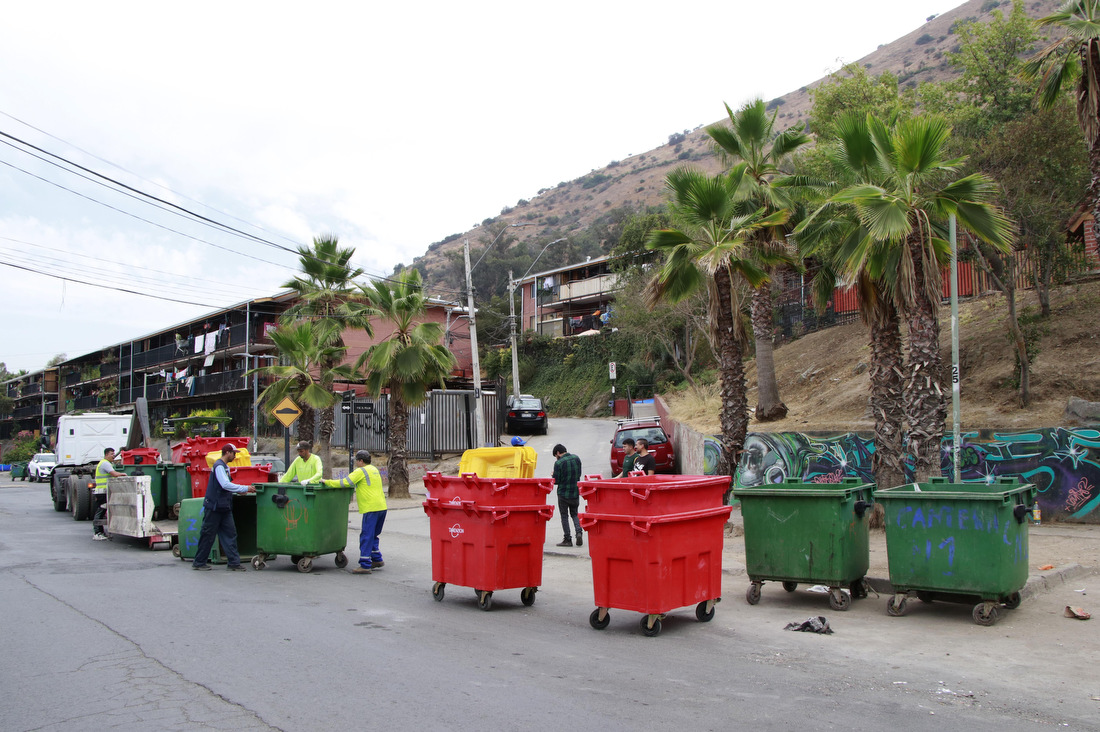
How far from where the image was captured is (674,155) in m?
133

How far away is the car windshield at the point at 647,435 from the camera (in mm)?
21078

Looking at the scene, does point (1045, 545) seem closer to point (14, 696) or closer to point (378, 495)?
point (378, 495)

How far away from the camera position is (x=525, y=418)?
112ft

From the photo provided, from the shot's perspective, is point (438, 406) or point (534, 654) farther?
point (438, 406)

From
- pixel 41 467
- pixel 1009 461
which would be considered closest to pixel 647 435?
pixel 1009 461

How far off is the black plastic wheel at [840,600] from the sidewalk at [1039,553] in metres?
0.93

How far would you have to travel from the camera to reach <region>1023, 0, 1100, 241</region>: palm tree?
43.8 ft

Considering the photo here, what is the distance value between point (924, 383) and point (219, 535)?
34.1ft

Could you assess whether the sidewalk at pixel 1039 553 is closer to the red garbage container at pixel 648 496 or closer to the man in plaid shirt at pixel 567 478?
the man in plaid shirt at pixel 567 478

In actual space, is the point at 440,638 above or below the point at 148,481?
below

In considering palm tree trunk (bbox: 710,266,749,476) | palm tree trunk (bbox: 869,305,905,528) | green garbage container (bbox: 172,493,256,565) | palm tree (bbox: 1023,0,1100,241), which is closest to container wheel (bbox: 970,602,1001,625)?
palm tree trunk (bbox: 869,305,905,528)

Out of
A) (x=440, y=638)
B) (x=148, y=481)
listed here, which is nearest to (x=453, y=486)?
(x=440, y=638)

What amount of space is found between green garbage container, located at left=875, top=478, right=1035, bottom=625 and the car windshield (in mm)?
12884

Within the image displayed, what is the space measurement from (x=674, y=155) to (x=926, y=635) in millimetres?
133129
